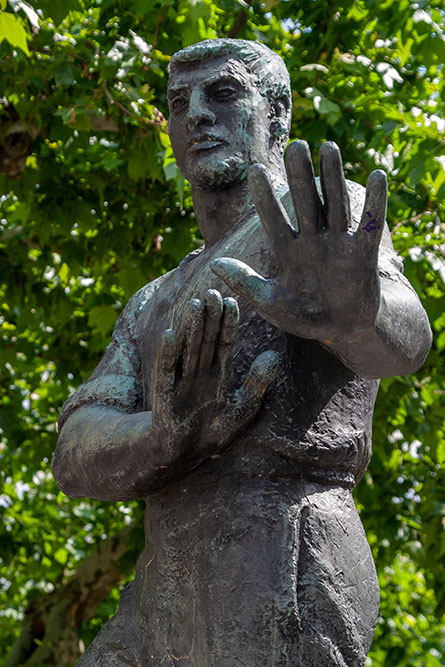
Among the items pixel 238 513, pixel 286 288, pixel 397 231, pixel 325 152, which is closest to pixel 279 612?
pixel 238 513

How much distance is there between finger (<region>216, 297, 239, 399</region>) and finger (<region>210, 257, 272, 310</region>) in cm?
4

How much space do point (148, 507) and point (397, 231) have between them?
11.0 feet

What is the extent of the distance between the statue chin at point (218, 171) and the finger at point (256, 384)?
66 centimetres

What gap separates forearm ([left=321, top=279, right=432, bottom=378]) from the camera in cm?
245

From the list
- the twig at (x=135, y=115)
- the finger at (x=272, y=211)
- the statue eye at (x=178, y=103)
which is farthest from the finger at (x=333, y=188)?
the twig at (x=135, y=115)

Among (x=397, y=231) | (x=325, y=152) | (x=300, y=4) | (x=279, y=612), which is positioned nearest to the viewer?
(x=325, y=152)

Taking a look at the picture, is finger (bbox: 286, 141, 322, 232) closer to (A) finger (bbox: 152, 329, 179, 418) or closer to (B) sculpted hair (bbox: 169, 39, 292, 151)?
(A) finger (bbox: 152, 329, 179, 418)

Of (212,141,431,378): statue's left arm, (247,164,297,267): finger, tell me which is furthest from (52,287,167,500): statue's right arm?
(247,164,297,267): finger

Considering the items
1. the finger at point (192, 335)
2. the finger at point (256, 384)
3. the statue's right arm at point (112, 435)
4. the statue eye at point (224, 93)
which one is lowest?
the statue's right arm at point (112, 435)

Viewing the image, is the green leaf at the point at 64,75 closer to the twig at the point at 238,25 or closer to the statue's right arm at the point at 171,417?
the twig at the point at 238,25

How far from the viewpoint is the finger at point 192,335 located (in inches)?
94.6

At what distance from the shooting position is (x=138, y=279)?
6508 millimetres

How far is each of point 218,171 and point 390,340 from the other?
0.83m

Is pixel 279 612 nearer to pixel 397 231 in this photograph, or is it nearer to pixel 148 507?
pixel 148 507
